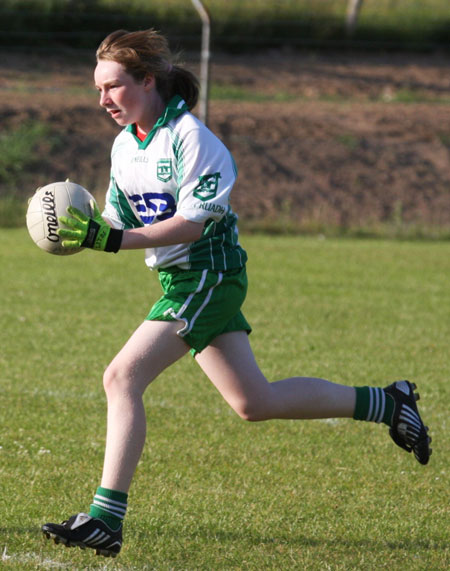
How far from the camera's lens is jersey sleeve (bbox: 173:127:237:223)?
412 cm

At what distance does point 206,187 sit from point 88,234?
1.72 ft

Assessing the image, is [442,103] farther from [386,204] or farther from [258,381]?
[258,381]

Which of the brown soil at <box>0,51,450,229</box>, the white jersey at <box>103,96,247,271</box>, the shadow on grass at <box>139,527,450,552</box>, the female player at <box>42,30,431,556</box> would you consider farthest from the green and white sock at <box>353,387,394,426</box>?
the brown soil at <box>0,51,450,229</box>

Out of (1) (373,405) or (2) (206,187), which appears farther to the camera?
(1) (373,405)

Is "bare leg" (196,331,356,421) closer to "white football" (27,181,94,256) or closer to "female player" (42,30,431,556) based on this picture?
"female player" (42,30,431,556)

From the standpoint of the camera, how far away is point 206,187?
414cm

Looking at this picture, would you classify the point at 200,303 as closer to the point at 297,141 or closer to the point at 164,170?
the point at 164,170

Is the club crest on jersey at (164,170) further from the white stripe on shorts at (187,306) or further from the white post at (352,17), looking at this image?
the white post at (352,17)

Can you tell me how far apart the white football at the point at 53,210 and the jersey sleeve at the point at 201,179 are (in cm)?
44

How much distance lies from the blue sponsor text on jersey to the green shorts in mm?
242

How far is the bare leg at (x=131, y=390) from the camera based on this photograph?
3.90 metres

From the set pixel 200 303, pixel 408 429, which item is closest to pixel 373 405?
pixel 408 429

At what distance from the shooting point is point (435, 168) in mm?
21641

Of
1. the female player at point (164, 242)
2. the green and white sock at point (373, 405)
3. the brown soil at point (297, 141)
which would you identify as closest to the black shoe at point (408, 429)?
the green and white sock at point (373, 405)
